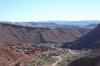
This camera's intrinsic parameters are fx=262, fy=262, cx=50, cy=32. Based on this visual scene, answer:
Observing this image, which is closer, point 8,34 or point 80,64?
point 80,64

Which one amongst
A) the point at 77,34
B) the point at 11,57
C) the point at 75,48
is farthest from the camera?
the point at 77,34

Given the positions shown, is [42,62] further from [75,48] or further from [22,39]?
[22,39]

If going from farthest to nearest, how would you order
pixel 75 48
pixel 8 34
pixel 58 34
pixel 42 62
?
pixel 58 34
pixel 8 34
pixel 75 48
pixel 42 62

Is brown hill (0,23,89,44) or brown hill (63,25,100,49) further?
brown hill (0,23,89,44)

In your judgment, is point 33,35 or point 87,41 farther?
point 33,35

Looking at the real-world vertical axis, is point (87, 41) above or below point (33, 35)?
above

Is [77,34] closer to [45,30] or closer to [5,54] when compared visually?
[45,30]

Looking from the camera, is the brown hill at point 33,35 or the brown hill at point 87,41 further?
the brown hill at point 33,35

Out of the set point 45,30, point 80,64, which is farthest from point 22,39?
point 80,64

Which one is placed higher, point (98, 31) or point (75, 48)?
point (98, 31)
